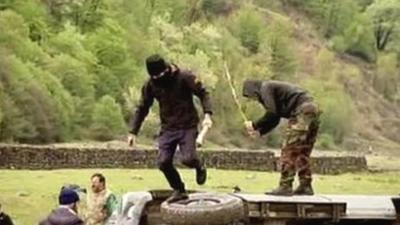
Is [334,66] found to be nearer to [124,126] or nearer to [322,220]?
[124,126]

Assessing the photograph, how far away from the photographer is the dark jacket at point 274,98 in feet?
36.3

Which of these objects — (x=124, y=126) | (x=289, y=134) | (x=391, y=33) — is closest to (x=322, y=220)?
(x=289, y=134)

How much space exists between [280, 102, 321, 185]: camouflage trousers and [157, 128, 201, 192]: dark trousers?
100 centimetres

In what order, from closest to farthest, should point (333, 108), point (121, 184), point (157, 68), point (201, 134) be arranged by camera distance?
1. point (157, 68)
2. point (201, 134)
3. point (121, 184)
4. point (333, 108)

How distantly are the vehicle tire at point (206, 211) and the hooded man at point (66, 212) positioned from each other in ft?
2.76

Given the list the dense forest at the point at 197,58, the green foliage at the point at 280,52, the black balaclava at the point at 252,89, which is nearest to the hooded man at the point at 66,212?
the black balaclava at the point at 252,89

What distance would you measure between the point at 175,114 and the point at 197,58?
75.7 meters

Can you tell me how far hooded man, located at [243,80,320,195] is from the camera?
11086mm

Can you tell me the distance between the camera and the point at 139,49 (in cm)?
Answer: 9288

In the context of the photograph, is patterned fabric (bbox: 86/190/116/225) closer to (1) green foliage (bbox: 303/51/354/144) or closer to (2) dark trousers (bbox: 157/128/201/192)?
(2) dark trousers (bbox: 157/128/201/192)

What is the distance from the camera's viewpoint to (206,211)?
9.20 m

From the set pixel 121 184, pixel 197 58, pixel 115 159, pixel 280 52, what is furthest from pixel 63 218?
pixel 280 52

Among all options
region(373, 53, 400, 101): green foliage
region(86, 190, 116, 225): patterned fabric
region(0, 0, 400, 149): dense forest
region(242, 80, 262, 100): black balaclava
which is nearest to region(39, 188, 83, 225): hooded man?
region(86, 190, 116, 225): patterned fabric

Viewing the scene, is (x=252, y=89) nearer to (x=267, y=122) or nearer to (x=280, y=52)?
(x=267, y=122)
